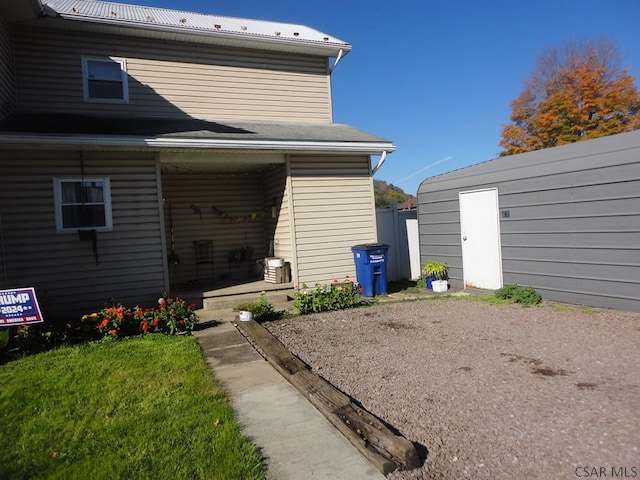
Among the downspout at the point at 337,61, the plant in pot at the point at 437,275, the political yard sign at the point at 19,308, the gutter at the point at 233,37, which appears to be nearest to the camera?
the political yard sign at the point at 19,308

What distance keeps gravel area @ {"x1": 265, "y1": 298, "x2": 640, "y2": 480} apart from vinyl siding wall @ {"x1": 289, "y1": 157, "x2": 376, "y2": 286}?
6.80 ft

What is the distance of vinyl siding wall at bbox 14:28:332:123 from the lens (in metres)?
8.40

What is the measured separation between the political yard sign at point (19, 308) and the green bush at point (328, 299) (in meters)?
3.93

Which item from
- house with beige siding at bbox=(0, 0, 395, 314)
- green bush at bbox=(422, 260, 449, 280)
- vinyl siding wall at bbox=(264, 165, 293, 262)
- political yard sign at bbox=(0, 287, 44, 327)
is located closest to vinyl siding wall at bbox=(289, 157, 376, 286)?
house with beige siding at bbox=(0, 0, 395, 314)

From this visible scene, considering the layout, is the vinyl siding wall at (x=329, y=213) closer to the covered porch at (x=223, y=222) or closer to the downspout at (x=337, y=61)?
the covered porch at (x=223, y=222)

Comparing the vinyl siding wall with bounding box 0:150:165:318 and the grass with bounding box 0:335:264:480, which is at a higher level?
the vinyl siding wall with bounding box 0:150:165:318

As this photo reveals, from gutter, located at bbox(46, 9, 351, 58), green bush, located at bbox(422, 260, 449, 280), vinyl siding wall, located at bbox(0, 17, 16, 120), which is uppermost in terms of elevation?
gutter, located at bbox(46, 9, 351, 58)

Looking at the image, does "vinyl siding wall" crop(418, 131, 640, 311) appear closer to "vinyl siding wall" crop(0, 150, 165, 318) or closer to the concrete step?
the concrete step

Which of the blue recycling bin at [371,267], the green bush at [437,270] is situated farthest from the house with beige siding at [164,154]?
the green bush at [437,270]

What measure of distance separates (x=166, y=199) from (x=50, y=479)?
8.13 m

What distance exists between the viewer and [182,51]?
9531 mm

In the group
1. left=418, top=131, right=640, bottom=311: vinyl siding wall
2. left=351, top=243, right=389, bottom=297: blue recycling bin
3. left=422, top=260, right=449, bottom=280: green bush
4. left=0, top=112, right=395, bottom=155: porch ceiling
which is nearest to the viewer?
left=418, top=131, right=640, bottom=311: vinyl siding wall

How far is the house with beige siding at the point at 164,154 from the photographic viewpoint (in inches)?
286

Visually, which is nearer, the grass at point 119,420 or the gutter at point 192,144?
the grass at point 119,420
